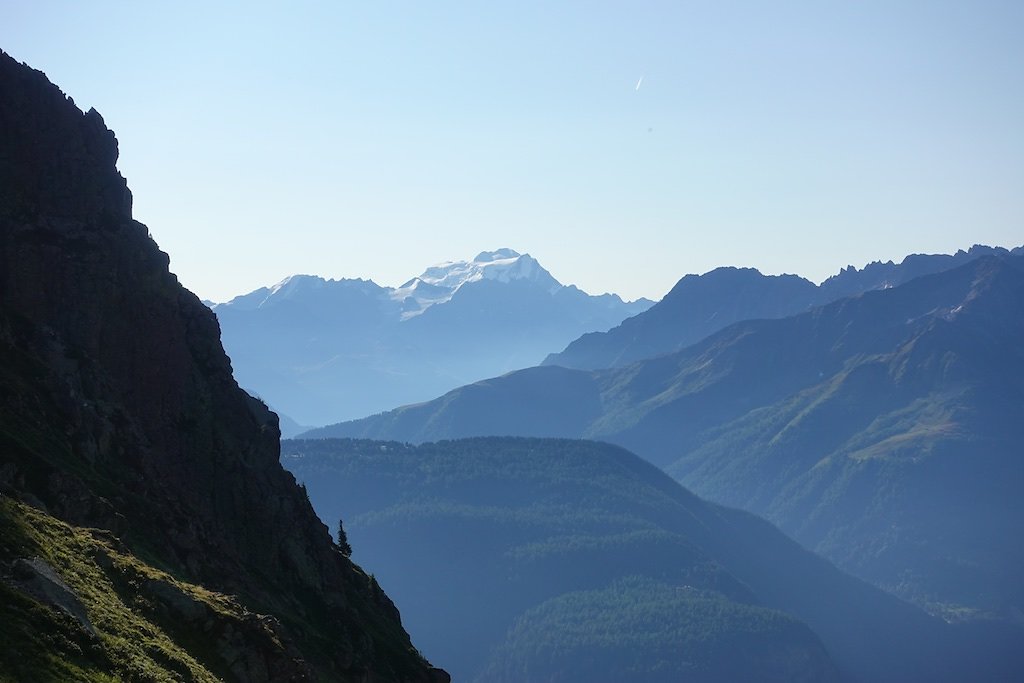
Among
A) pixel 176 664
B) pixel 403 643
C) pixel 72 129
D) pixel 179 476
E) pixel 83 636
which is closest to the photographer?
pixel 83 636

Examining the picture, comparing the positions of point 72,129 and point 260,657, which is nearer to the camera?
point 260,657

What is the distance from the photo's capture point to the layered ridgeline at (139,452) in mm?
57719

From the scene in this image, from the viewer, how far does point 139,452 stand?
77500 millimetres

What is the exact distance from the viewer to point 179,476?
81.6 metres

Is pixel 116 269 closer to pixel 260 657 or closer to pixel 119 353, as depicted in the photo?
pixel 119 353

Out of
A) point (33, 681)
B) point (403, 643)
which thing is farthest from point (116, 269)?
point (33, 681)

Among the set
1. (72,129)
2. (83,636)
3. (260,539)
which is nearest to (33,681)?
(83,636)

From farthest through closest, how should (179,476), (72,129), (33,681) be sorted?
(72,129) < (179,476) < (33,681)

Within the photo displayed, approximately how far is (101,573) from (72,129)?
41473mm

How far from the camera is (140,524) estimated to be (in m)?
69.1

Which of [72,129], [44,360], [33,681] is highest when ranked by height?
[72,129]

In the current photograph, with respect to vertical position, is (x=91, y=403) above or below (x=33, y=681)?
above

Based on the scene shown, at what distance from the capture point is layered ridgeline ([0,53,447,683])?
5772cm

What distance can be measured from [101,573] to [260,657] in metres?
8.46
